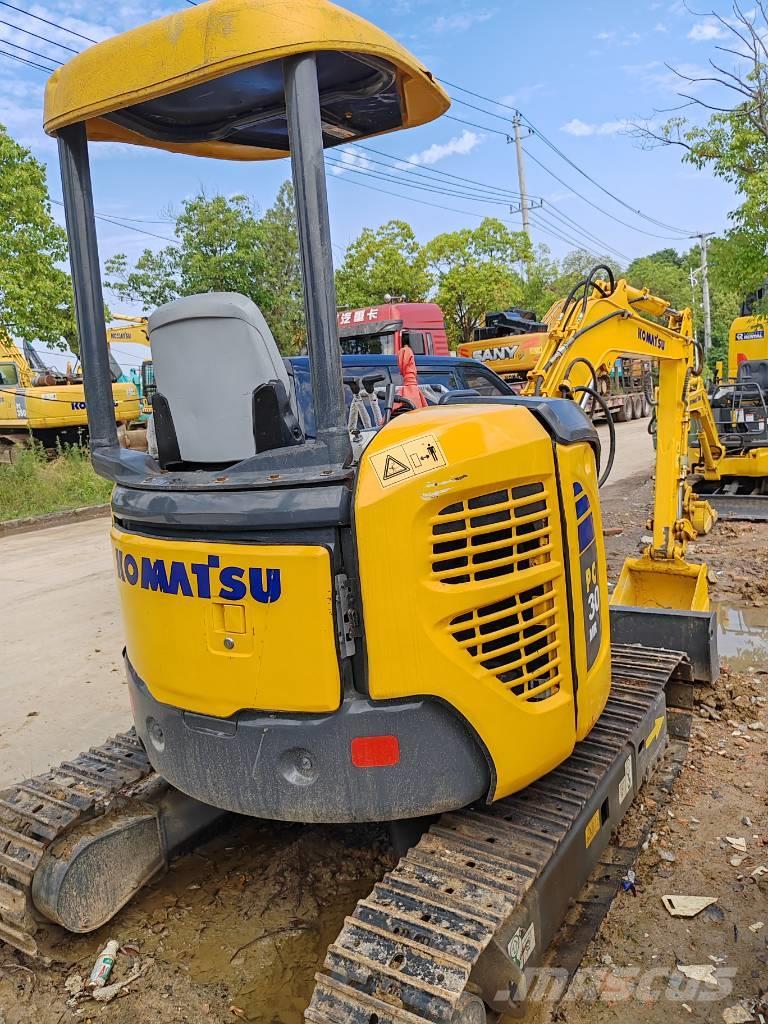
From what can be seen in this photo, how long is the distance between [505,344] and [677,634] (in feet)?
47.9

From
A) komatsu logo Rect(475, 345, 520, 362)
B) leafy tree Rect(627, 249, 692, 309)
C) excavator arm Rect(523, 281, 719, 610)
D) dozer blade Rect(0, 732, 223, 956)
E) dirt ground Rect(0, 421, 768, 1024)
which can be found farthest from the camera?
leafy tree Rect(627, 249, 692, 309)

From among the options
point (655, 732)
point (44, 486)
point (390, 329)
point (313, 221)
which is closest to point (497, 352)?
point (390, 329)

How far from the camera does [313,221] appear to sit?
85.7 inches

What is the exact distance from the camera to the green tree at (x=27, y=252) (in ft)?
39.2

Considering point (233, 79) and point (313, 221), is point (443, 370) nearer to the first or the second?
point (233, 79)

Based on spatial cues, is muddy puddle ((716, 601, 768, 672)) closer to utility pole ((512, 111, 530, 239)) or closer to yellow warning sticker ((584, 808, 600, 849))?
yellow warning sticker ((584, 808, 600, 849))

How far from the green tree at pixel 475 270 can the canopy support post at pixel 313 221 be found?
25.3 metres

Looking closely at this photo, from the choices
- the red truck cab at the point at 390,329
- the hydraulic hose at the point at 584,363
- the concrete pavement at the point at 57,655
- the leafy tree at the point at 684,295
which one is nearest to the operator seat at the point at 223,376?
the hydraulic hose at the point at 584,363

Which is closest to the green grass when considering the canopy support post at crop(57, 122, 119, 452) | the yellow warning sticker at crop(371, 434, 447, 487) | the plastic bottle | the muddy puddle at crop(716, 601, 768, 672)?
the muddy puddle at crop(716, 601, 768, 672)

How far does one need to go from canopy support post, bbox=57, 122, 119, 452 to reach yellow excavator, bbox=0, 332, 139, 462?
15.9m

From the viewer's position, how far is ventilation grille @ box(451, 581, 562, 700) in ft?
7.61

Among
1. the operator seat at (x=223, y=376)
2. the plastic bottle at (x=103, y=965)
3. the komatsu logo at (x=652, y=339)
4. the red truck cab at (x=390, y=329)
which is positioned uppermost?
the red truck cab at (x=390, y=329)

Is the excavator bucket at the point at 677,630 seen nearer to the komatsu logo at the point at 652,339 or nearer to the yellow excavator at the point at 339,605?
the komatsu logo at the point at 652,339

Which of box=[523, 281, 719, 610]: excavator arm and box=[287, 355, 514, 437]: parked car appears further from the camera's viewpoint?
box=[287, 355, 514, 437]: parked car
